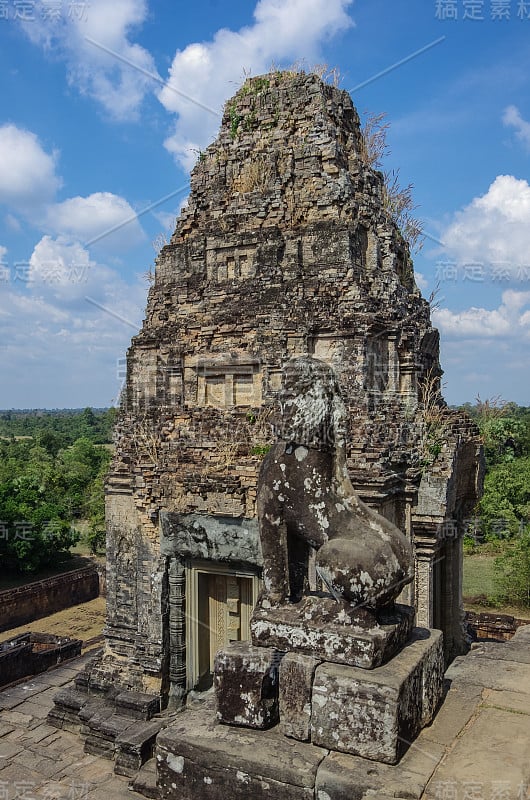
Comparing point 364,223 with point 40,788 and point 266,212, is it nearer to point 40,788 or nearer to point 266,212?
point 266,212

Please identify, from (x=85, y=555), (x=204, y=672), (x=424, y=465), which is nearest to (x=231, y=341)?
(x=424, y=465)

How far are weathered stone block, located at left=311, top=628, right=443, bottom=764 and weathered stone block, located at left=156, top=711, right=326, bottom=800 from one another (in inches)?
7.9

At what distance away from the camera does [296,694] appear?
13.0 feet

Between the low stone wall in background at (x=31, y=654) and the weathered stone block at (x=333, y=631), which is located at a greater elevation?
the weathered stone block at (x=333, y=631)

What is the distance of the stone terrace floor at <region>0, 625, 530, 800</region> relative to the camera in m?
3.45

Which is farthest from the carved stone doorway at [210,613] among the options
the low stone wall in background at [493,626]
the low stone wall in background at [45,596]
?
the low stone wall in background at [45,596]

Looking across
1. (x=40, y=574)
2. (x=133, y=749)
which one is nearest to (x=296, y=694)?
(x=133, y=749)

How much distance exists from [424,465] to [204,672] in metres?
4.89

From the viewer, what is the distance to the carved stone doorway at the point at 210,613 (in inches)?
378

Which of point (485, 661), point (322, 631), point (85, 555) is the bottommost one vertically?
point (85, 555)

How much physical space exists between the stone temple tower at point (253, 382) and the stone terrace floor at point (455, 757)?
64.7 inches

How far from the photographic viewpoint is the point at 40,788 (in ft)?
26.3

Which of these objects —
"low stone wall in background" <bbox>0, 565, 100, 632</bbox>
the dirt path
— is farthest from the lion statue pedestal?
"low stone wall in background" <bbox>0, 565, 100, 632</bbox>

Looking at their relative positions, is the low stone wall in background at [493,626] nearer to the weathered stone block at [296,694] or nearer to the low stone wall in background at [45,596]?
the weathered stone block at [296,694]
